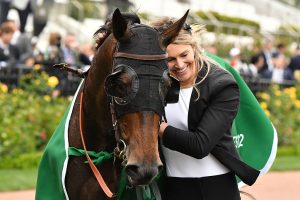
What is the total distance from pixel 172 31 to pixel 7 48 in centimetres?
901

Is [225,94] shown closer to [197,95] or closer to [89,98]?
[197,95]

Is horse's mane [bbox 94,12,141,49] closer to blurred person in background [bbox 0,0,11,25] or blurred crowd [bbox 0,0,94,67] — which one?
blurred crowd [bbox 0,0,94,67]

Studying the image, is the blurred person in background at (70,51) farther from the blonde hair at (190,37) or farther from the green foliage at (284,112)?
the blonde hair at (190,37)

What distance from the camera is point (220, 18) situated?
85.9 ft

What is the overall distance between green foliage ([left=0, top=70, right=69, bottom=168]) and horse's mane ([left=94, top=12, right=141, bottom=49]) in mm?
5938

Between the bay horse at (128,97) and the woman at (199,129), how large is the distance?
0.27 metres

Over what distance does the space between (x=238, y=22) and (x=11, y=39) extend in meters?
15.3

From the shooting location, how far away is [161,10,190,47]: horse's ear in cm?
389

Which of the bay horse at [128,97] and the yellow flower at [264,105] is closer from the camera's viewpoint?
the bay horse at [128,97]

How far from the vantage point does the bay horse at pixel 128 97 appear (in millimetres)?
3637

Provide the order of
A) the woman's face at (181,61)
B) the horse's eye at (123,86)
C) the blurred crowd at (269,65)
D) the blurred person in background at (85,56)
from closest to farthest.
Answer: the horse's eye at (123,86) < the woman's face at (181,61) < the blurred person in background at (85,56) < the blurred crowd at (269,65)

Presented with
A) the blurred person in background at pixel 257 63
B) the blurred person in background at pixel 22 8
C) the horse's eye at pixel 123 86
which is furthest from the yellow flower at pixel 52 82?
the horse's eye at pixel 123 86

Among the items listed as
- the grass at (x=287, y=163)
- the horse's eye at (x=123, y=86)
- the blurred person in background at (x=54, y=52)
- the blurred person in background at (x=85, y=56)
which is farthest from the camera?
the blurred person in background at (x=85, y=56)

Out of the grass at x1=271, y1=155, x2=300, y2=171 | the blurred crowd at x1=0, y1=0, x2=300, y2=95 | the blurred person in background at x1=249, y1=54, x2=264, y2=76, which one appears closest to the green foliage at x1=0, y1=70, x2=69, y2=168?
the blurred crowd at x1=0, y1=0, x2=300, y2=95
